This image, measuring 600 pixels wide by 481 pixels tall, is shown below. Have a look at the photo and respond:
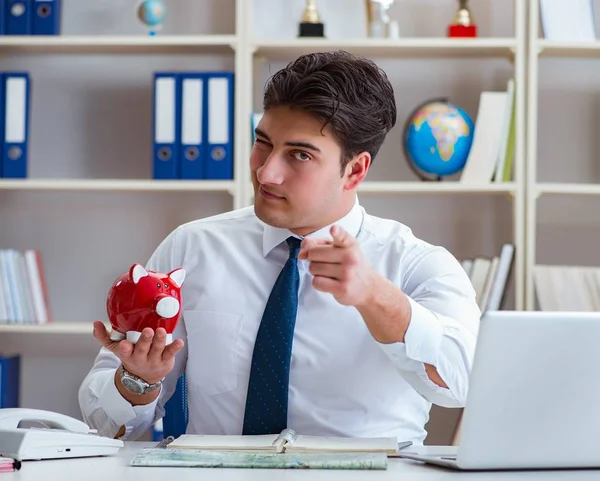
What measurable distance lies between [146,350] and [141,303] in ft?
0.22

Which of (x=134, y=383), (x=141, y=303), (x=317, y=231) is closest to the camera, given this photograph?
(x=141, y=303)

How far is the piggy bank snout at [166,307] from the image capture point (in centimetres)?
127

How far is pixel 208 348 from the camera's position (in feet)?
5.19

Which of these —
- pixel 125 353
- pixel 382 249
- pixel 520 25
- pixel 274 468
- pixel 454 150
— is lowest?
pixel 274 468

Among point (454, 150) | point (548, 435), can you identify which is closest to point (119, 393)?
point (548, 435)

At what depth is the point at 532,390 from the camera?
103 cm

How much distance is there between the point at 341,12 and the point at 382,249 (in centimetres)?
150

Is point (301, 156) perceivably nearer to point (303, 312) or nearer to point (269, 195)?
point (269, 195)

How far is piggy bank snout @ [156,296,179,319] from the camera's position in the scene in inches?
49.8

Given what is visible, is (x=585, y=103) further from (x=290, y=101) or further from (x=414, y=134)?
(x=290, y=101)

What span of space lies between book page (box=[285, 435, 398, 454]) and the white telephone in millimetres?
252

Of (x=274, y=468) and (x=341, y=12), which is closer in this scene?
(x=274, y=468)

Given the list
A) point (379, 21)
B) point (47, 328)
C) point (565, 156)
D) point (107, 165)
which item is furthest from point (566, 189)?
point (47, 328)

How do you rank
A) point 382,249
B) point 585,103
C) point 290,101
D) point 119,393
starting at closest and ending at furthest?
point 119,393 → point 290,101 → point 382,249 → point 585,103
